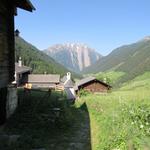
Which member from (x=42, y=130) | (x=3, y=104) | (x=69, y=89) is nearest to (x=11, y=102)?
(x=3, y=104)

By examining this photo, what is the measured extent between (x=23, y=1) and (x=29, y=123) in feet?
18.8

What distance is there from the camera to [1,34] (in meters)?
17.1

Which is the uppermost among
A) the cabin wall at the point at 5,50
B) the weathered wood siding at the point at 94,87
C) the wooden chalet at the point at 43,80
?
the wooden chalet at the point at 43,80

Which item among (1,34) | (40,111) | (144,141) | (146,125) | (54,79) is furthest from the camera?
(54,79)

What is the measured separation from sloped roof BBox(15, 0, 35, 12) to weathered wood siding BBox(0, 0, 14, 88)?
378mm

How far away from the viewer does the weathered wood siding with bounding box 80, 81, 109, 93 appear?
73.6 m

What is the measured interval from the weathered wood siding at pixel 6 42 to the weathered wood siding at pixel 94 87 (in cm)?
5406

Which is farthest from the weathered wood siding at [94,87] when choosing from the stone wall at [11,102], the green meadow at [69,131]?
the stone wall at [11,102]

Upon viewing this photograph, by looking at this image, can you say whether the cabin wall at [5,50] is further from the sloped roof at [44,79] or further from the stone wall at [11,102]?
the sloped roof at [44,79]

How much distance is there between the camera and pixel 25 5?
Answer: 18859 millimetres

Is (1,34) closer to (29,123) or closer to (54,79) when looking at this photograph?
(29,123)

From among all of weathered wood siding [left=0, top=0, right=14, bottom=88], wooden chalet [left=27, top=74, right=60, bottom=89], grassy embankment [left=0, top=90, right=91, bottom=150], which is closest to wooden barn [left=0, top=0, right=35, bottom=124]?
weathered wood siding [left=0, top=0, right=14, bottom=88]

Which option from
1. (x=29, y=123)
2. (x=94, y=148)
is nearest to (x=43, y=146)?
(x=94, y=148)

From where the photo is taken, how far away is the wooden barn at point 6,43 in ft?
56.8
